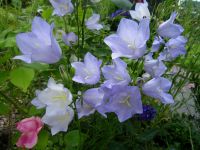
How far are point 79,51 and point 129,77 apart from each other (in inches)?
12.6

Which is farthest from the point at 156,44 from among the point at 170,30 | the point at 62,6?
the point at 62,6

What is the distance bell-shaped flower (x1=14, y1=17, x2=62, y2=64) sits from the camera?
3.31 ft

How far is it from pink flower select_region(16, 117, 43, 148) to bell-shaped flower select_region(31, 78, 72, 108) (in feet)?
0.40

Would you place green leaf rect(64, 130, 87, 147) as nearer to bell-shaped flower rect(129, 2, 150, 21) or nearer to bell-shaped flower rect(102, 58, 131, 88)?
bell-shaped flower rect(102, 58, 131, 88)

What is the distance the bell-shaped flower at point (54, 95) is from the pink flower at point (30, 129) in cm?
12

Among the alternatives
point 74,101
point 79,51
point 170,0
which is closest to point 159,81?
point 74,101

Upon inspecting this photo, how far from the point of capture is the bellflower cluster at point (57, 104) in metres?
0.97

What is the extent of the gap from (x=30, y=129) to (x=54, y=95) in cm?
17

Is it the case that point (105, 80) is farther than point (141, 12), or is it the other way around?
point (141, 12)

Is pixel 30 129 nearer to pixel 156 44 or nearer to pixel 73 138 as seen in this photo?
A: pixel 73 138

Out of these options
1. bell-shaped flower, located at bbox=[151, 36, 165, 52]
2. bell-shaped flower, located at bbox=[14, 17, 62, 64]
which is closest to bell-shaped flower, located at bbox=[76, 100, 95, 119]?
bell-shaped flower, located at bbox=[14, 17, 62, 64]

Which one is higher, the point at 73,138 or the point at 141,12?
the point at 141,12

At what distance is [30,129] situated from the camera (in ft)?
3.66

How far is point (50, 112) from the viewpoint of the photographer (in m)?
0.99
